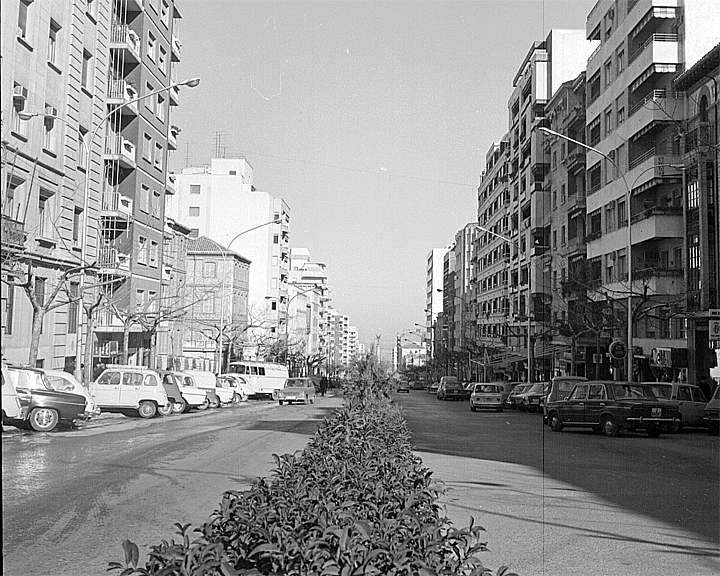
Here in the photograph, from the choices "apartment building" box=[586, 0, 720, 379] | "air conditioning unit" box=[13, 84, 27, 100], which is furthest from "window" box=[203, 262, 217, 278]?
"air conditioning unit" box=[13, 84, 27, 100]

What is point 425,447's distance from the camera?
1274cm

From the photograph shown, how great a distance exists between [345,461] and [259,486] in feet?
2.80

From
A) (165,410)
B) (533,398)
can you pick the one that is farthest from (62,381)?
(165,410)

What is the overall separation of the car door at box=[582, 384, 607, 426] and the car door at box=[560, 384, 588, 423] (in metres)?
0.10

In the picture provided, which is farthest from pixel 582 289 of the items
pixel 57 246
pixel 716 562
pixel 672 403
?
pixel 57 246

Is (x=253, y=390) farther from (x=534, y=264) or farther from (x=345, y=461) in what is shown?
(x=345, y=461)

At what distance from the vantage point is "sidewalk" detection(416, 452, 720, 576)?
537 centimetres

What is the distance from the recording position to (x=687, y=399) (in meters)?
19.5

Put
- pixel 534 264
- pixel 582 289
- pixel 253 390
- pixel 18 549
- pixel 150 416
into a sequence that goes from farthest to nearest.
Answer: pixel 253 390 → pixel 582 289 → pixel 150 416 → pixel 534 264 → pixel 18 549

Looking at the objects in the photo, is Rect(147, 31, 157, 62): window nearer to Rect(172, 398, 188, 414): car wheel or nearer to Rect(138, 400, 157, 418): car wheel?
Rect(138, 400, 157, 418): car wheel

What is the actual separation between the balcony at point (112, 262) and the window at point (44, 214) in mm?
929

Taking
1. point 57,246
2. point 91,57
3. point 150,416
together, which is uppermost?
point 91,57

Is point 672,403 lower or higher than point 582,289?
lower

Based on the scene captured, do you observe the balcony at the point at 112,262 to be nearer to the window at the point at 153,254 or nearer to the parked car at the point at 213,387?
the window at the point at 153,254
